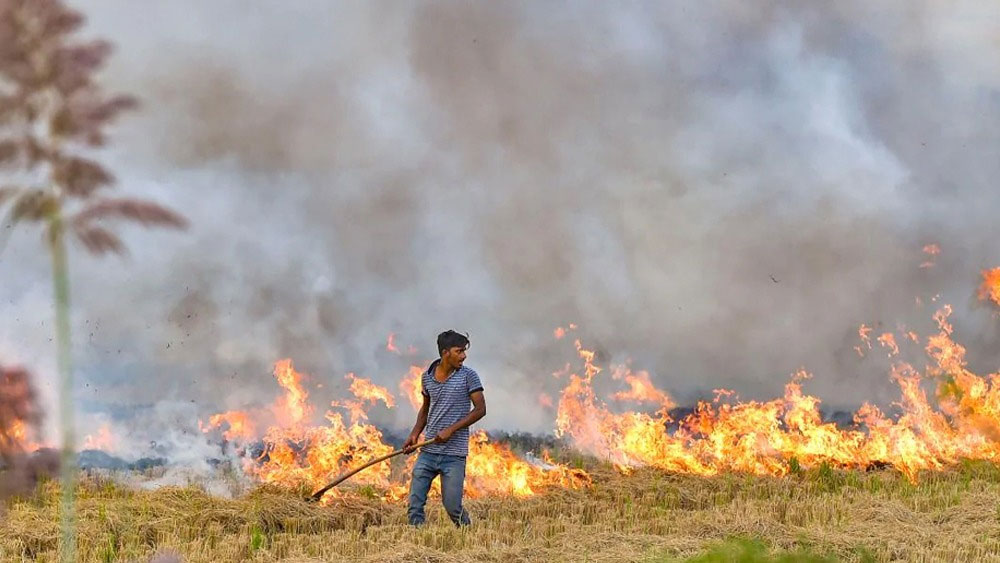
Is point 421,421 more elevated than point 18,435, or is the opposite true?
point 421,421

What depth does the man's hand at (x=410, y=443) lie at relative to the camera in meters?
8.27

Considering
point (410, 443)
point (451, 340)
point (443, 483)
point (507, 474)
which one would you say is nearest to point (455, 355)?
point (451, 340)

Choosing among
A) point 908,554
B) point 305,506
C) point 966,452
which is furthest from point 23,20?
point 966,452

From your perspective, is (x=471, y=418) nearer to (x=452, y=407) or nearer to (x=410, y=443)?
(x=452, y=407)

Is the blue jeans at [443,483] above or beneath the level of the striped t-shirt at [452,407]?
beneath

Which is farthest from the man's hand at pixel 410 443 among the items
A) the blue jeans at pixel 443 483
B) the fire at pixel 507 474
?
the fire at pixel 507 474

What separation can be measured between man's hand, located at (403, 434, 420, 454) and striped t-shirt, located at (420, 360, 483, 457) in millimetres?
93

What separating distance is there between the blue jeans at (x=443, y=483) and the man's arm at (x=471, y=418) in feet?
0.69

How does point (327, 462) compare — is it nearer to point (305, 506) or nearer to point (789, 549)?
point (305, 506)

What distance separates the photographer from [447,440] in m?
8.38

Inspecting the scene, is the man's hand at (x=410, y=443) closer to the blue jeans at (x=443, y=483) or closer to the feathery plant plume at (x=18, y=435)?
the blue jeans at (x=443, y=483)

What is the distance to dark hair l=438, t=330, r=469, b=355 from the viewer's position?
830 centimetres

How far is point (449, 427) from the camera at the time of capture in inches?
329

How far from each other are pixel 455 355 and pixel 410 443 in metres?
0.83
